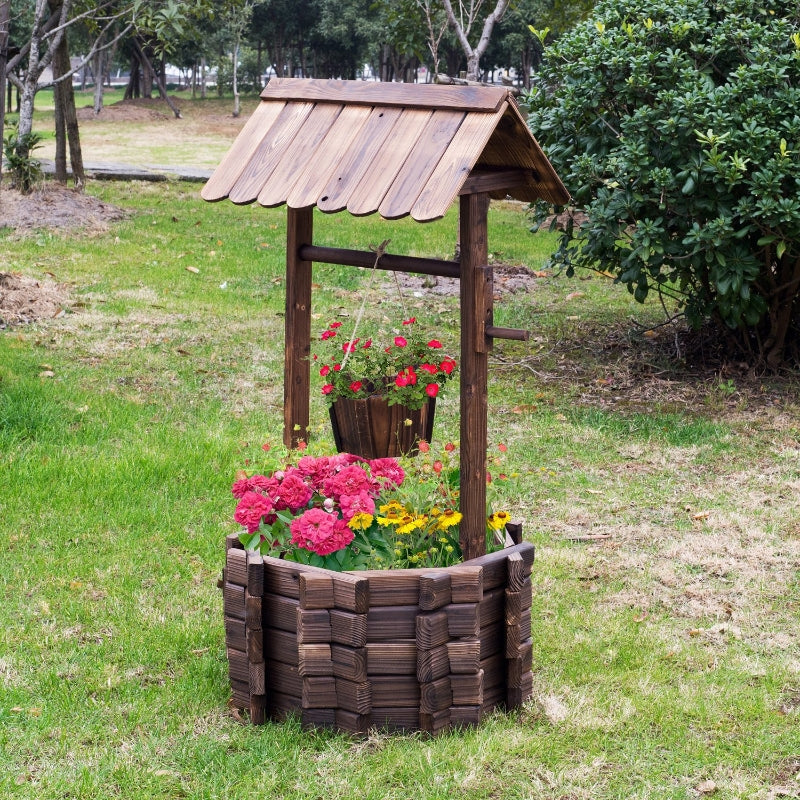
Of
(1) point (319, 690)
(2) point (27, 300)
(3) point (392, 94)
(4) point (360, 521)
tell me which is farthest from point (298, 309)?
(2) point (27, 300)

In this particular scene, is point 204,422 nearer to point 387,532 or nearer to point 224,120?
point 387,532

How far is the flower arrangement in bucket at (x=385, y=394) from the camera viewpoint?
4.30m

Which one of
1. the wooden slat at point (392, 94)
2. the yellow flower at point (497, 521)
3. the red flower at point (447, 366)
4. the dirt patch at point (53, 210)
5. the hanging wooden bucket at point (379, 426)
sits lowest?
the yellow flower at point (497, 521)

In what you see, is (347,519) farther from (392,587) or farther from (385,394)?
(385,394)

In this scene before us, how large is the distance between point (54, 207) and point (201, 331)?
5.24 m

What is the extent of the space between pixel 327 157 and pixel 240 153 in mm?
425

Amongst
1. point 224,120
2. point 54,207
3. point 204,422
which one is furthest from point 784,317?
point 224,120

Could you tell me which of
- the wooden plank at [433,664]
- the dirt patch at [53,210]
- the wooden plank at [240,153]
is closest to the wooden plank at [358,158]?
the wooden plank at [240,153]

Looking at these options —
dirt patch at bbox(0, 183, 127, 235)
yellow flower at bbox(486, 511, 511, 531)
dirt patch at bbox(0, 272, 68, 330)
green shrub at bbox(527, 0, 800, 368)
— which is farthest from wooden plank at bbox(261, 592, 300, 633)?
dirt patch at bbox(0, 183, 127, 235)

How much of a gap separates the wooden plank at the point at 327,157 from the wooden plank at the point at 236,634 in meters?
1.43

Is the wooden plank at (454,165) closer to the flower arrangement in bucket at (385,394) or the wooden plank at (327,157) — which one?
the wooden plank at (327,157)

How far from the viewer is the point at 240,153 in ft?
→ 12.9

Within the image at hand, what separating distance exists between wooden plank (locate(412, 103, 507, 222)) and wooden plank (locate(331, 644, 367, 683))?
1.39 meters

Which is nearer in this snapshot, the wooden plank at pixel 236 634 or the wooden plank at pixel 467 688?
Result: the wooden plank at pixel 467 688
